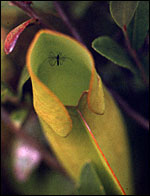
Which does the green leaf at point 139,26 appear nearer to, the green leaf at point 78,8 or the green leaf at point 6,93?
the green leaf at point 78,8

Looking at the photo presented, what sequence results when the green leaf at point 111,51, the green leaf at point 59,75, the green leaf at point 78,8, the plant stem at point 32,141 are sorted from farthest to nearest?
the plant stem at point 32,141 < the green leaf at point 78,8 < the green leaf at point 111,51 < the green leaf at point 59,75

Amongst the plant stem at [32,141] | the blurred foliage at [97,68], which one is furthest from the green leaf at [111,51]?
the plant stem at [32,141]

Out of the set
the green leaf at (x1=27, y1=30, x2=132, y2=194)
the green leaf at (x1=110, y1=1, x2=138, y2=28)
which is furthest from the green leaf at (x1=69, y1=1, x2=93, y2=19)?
the green leaf at (x1=27, y1=30, x2=132, y2=194)

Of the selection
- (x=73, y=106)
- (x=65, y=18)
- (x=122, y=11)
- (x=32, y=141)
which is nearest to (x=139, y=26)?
(x=122, y=11)

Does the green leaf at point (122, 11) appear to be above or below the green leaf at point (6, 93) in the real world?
above

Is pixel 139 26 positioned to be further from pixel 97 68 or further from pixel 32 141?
pixel 32 141

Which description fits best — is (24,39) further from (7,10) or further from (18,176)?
(18,176)

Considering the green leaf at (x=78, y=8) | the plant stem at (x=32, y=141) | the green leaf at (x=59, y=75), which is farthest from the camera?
the plant stem at (x=32, y=141)

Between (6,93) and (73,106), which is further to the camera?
(6,93)
